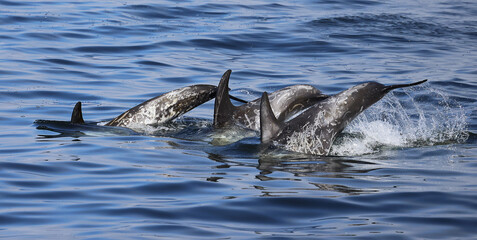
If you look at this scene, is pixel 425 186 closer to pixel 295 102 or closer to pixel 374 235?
pixel 374 235

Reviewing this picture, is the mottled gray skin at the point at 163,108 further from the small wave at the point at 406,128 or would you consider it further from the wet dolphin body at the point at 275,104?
the small wave at the point at 406,128

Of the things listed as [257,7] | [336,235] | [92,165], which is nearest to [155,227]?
[336,235]

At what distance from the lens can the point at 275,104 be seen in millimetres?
11195

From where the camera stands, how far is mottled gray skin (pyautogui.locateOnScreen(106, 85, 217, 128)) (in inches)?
470

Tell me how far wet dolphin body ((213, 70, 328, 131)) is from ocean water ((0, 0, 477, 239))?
13.0 inches

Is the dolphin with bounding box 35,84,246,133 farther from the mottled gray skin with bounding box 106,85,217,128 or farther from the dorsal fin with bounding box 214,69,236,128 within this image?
the dorsal fin with bounding box 214,69,236,128

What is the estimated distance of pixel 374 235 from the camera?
6320 millimetres

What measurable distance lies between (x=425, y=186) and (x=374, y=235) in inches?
76.9

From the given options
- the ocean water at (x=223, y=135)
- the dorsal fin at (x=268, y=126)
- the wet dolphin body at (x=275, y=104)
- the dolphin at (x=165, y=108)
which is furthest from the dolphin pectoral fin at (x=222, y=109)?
the dorsal fin at (x=268, y=126)

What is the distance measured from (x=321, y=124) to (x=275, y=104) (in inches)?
52.5

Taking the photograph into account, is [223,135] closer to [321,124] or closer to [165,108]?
[165,108]

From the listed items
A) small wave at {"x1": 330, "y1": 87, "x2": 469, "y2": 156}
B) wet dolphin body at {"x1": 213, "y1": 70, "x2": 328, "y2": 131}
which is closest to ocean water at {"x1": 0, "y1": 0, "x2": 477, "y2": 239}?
small wave at {"x1": 330, "y1": 87, "x2": 469, "y2": 156}

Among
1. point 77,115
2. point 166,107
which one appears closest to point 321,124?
point 166,107

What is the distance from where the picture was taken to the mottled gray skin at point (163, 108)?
1195 cm
